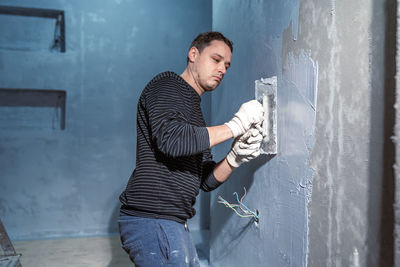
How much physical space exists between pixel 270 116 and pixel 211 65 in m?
0.34

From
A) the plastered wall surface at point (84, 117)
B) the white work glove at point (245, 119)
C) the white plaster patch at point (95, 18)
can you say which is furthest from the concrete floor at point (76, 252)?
the white plaster patch at point (95, 18)

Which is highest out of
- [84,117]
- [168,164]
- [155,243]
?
[84,117]

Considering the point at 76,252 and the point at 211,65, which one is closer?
the point at 211,65

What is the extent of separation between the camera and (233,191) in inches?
78.3

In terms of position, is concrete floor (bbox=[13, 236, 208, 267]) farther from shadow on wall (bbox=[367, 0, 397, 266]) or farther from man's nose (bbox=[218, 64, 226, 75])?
shadow on wall (bbox=[367, 0, 397, 266])

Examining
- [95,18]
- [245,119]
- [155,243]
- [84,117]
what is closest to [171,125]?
[245,119]

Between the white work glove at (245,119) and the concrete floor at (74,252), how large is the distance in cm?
185

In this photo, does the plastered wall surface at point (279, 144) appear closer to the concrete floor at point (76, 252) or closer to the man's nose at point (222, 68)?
the man's nose at point (222, 68)

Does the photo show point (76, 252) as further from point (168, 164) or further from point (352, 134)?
point (352, 134)

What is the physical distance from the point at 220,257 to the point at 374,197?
1.51 metres

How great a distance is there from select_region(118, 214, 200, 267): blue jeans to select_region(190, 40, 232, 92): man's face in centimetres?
57

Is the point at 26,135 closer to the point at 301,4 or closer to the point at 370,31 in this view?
the point at 301,4

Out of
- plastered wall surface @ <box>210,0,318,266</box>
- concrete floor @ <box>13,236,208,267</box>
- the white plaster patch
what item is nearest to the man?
plastered wall surface @ <box>210,0,318,266</box>

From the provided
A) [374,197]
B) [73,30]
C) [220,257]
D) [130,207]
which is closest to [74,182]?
[73,30]
